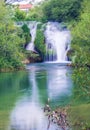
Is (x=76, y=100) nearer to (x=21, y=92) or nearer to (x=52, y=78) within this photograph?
(x=21, y=92)

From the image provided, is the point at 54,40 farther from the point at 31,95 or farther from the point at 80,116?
the point at 80,116

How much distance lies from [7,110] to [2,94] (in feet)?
17.8

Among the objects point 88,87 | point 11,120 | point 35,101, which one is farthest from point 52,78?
point 88,87

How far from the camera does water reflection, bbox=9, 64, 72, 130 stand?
1736cm

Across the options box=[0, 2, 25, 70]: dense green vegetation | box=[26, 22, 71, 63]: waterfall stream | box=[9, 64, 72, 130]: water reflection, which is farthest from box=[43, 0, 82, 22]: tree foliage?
box=[9, 64, 72, 130]: water reflection

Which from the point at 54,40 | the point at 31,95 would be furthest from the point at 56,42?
the point at 31,95

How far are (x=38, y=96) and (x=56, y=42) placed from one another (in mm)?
25278

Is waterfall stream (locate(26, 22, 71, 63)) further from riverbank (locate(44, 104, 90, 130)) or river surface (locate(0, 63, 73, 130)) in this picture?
riverbank (locate(44, 104, 90, 130))

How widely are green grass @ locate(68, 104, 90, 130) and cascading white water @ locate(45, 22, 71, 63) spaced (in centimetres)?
2638

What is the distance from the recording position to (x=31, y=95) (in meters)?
25.0

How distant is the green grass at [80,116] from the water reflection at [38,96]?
83 cm

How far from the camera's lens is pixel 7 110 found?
20.7 meters

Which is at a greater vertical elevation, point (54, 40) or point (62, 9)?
point (62, 9)

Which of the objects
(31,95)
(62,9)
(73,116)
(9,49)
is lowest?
(31,95)
